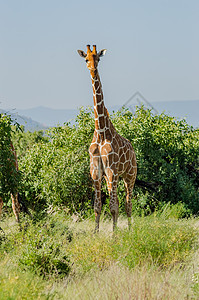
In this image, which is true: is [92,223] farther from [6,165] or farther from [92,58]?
[92,58]

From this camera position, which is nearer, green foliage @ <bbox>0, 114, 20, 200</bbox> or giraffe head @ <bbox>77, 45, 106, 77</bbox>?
green foliage @ <bbox>0, 114, 20, 200</bbox>

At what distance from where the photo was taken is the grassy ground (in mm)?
5719

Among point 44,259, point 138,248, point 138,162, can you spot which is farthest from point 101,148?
point 138,162

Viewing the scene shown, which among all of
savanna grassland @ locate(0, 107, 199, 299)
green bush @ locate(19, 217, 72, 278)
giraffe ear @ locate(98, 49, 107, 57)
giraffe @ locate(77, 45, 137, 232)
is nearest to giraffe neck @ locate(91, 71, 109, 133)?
giraffe @ locate(77, 45, 137, 232)

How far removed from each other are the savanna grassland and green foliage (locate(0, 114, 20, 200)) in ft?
0.06

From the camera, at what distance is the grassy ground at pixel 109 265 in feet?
18.8

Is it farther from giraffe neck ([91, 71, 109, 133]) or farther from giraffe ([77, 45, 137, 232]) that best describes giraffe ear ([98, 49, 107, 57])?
giraffe neck ([91, 71, 109, 133])

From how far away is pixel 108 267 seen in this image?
288 inches

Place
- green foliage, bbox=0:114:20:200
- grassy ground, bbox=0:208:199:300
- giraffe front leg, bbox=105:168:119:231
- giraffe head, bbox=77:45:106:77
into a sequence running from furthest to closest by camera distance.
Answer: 1. giraffe front leg, bbox=105:168:119:231
2. giraffe head, bbox=77:45:106:77
3. green foliage, bbox=0:114:20:200
4. grassy ground, bbox=0:208:199:300

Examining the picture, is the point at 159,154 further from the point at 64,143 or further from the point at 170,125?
the point at 64,143

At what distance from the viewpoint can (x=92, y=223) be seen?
10.9 metres

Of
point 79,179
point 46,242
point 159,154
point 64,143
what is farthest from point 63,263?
point 159,154

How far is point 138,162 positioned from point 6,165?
5.62 m

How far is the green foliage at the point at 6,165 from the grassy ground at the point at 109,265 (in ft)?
2.57
